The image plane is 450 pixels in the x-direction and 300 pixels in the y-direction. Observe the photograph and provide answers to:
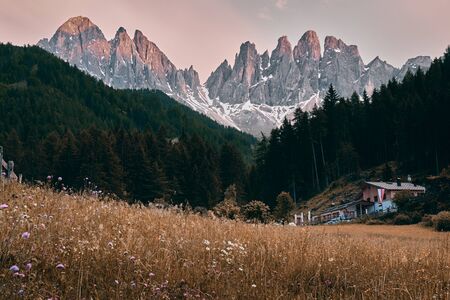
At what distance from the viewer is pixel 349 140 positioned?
96188 millimetres

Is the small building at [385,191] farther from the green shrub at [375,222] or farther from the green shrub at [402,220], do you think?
the green shrub at [402,220]

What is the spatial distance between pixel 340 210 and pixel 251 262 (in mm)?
64427

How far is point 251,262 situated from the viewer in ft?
20.7

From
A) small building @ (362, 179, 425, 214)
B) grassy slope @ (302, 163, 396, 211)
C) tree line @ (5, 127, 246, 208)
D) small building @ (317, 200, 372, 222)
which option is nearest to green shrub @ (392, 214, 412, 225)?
small building @ (317, 200, 372, 222)

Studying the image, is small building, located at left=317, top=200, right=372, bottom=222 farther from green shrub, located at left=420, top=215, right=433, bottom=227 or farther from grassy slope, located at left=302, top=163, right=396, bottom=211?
green shrub, located at left=420, top=215, right=433, bottom=227

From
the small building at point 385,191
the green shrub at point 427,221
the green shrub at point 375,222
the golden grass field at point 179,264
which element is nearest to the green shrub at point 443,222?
the green shrub at point 427,221

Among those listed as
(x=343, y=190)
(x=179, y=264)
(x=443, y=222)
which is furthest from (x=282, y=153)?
(x=179, y=264)

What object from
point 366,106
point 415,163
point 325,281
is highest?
point 366,106

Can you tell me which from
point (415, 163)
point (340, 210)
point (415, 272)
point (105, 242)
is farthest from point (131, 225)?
point (415, 163)

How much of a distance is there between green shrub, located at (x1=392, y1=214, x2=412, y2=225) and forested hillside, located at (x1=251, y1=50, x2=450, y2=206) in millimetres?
32853

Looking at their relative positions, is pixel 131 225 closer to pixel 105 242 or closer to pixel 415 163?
pixel 105 242

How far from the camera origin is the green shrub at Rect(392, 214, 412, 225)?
45.5 meters

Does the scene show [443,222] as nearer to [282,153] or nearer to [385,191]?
[385,191]

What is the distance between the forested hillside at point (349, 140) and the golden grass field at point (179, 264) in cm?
7588
